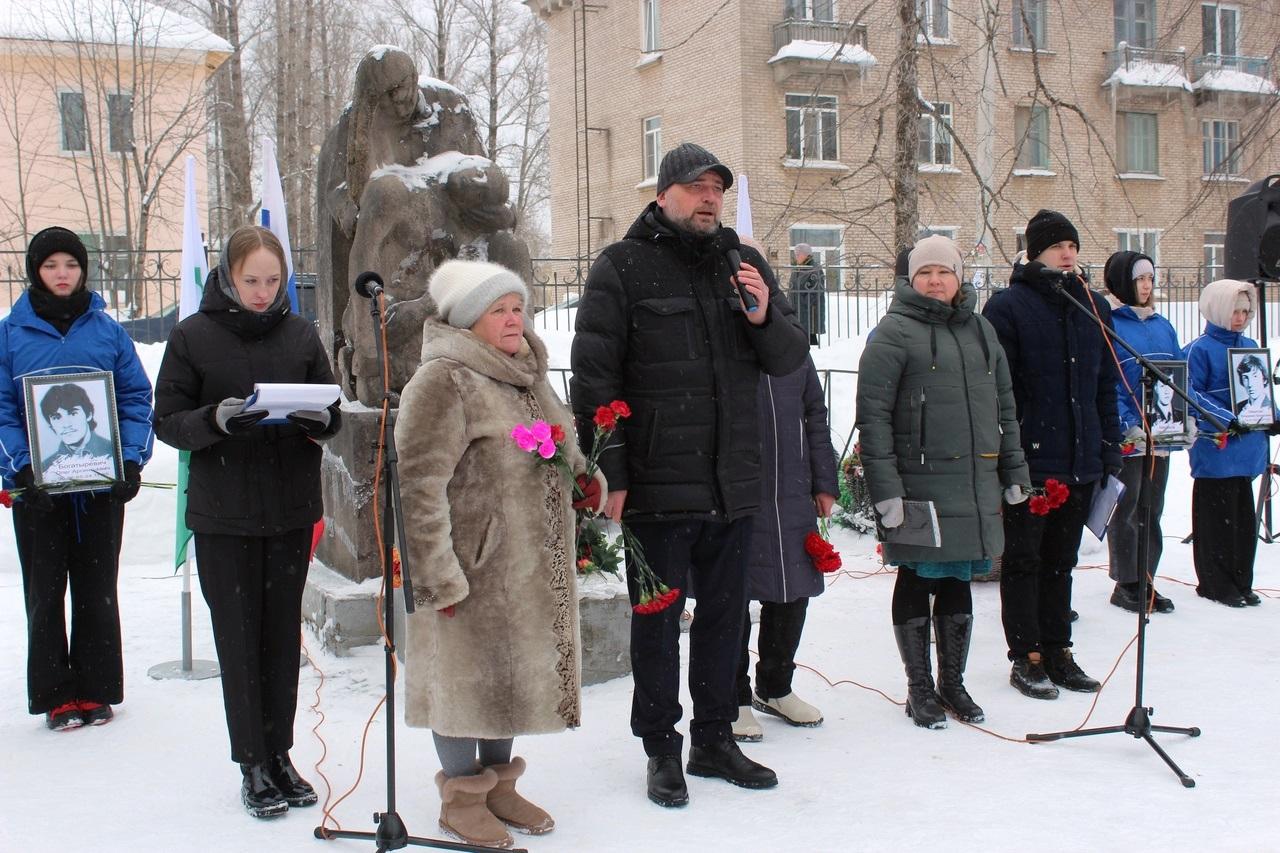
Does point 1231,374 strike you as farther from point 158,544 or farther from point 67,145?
point 67,145

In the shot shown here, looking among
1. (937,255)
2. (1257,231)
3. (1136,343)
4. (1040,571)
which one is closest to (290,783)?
(937,255)

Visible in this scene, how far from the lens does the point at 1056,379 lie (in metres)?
4.79

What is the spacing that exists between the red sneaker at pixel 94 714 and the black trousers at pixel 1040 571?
3695mm

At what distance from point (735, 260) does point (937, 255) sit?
4.05 ft

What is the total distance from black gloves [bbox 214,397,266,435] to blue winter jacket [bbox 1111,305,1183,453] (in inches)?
183

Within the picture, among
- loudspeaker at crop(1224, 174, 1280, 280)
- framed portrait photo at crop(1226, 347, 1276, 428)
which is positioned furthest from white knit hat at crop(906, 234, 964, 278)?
loudspeaker at crop(1224, 174, 1280, 280)

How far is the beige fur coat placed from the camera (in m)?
3.19

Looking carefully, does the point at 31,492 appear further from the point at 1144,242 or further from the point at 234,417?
the point at 1144,242

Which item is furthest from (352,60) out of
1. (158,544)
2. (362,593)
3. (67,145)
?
(362,593)

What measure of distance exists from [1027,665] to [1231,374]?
266 cm

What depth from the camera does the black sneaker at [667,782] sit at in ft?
12.1

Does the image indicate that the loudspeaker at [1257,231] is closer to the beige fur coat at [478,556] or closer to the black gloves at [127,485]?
the beige fur coat at [478,556]

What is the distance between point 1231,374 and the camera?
21.2 feet

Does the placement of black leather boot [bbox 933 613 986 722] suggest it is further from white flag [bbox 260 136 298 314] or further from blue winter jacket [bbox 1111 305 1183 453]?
white flag [bbox 260 136 298 314]
